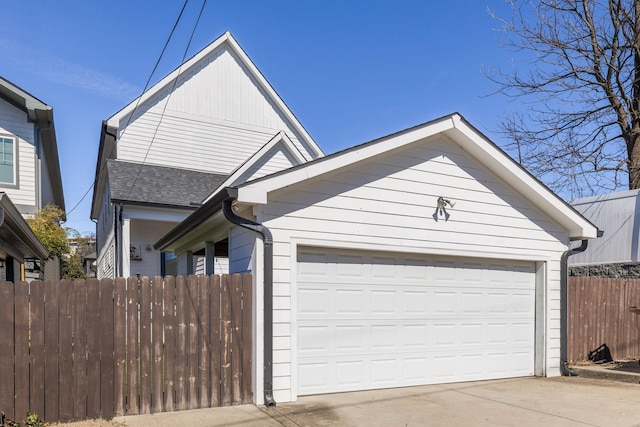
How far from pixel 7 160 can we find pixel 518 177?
13.2m

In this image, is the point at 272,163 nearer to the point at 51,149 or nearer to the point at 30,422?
the point at 51,149

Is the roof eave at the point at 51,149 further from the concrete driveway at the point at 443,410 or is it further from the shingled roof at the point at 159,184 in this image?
the concrete driveway at the point at 443,410

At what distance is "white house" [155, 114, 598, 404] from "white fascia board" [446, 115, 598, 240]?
23mm

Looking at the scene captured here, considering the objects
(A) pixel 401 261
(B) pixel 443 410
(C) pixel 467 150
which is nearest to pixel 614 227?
(C) pixel 467 150

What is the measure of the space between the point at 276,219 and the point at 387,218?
1.78 metres

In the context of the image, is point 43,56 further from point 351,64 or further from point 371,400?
point 371,400

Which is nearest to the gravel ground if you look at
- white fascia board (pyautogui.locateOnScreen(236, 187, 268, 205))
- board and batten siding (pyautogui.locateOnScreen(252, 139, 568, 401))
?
board and batten siding (pyautogui.locateOnScreen(252, 139, 568, 401))

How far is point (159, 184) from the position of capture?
512 inches

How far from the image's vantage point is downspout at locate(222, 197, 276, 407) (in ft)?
19.7

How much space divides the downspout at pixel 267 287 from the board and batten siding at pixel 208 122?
9.78 meters

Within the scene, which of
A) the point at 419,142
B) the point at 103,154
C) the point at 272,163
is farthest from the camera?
the point at 103,154

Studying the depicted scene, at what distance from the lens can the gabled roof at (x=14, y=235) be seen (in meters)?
6.36

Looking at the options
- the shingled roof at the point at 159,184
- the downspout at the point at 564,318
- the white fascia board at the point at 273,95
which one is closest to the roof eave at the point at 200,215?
the shingled roof at the point at 159,184

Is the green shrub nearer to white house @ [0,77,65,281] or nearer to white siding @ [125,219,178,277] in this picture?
white house @ [0,77,65,281]
